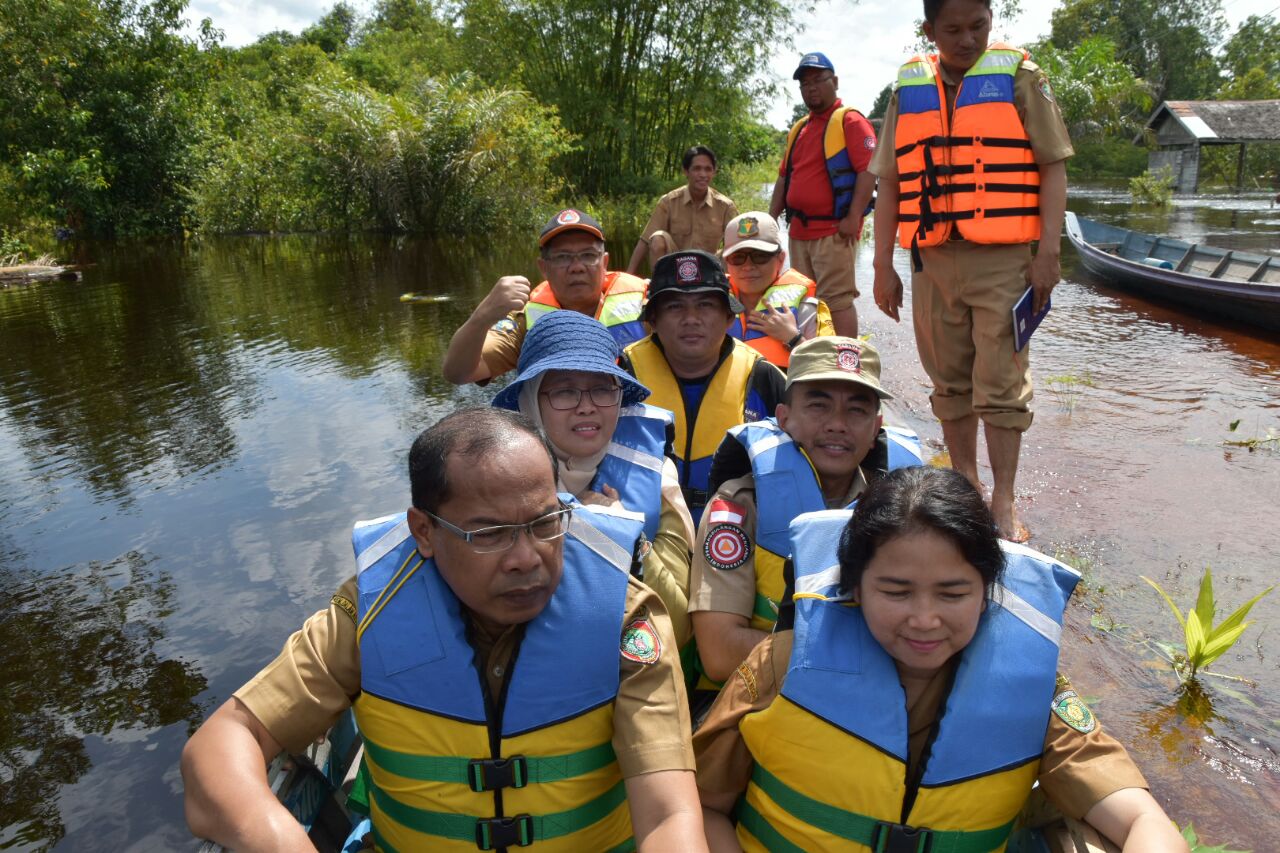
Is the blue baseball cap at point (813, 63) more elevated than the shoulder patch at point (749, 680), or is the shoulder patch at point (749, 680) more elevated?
the blue baseball cap at point (813, 63)

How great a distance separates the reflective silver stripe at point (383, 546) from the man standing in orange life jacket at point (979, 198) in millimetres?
2717

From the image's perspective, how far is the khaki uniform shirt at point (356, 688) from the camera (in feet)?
5.48

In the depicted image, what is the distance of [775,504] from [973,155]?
2088mm

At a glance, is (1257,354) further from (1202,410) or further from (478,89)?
(478,89)

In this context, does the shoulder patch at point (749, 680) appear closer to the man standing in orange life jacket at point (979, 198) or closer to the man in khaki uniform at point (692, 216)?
the man standing in orange life jacket at point (979, 198)

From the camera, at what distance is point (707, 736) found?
183cm

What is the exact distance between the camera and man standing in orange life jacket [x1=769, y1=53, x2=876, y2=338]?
18.4 feet

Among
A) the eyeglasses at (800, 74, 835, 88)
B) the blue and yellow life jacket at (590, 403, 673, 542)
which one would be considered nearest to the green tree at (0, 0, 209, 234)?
the eyeglasses at (800, 74, 835, 88)

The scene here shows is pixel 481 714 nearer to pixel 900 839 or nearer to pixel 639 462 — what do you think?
pixel 900 839

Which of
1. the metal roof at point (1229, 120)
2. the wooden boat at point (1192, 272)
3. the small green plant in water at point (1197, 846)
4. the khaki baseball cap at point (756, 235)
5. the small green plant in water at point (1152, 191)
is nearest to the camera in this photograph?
the small green plant in water at point (1197, 846)

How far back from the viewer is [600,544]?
1.83 metres

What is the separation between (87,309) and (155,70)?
12.1m

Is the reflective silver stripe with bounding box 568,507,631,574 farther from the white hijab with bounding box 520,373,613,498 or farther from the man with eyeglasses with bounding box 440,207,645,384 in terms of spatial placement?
the man with eyeglasses with bounding box 440,207,645,384

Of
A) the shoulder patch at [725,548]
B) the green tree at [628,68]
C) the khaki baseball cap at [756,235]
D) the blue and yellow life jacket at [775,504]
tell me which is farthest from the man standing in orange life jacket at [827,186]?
the green tree at [628,68]
